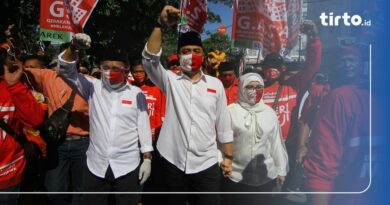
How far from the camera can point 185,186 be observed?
2627mm

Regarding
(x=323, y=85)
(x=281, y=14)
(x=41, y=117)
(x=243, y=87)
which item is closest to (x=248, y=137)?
(x=243, y=87)

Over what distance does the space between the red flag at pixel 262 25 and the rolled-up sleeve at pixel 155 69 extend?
392 mm

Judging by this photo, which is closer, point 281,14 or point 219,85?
point 281,14

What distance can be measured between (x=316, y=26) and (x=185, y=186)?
99cm

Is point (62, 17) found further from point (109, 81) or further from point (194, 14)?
point (194, 14)

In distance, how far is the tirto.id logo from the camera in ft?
7.89

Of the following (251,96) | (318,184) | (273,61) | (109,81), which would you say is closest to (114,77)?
(109,81)

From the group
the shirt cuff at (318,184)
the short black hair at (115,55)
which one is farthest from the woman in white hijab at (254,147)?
the short black hair at (115,55)

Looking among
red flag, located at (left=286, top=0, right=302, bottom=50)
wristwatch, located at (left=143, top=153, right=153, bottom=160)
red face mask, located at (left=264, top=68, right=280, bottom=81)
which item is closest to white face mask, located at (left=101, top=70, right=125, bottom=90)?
wristwatch, located at (left=143, top=153, right=153, bottom=160)

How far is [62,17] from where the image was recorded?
7.80 feet

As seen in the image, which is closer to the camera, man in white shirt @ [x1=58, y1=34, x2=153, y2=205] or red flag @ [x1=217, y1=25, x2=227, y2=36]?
red flag @ [x1=217, y1=25, x2=227, y2=36]

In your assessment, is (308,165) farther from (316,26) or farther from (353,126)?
(316,26)

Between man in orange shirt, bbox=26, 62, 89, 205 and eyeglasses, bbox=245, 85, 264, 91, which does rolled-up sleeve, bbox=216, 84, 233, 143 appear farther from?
man in orange shirt, bbox=26, 62, 89, 205

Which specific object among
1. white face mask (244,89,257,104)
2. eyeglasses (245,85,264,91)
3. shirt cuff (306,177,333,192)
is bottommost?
shirt cuff (306,177,333,192)
